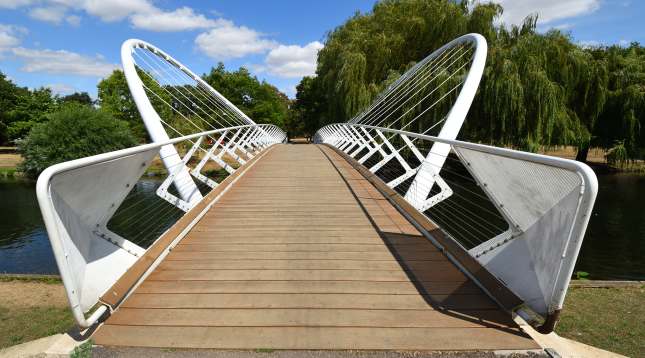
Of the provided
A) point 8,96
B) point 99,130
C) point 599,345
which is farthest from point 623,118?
point 8,96

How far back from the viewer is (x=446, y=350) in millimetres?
1957

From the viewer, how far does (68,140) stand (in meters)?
25.9

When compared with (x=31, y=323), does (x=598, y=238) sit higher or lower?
lower

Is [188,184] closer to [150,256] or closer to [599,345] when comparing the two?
[150,256]

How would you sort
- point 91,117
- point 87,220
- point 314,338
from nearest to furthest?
1. point 314,338
2. point 87,220
3. point 91,117

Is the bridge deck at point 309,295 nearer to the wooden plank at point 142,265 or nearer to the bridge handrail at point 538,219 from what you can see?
the wooden plank at point 142,265

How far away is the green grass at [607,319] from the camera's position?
4.59 metres

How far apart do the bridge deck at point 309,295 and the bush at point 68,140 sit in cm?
2621

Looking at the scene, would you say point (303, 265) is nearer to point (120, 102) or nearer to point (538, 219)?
point (538, 219)

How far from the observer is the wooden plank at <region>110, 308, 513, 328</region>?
216 cm

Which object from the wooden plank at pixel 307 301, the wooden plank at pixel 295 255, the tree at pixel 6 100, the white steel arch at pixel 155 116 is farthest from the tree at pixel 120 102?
the wooden plank at pixel 307 301

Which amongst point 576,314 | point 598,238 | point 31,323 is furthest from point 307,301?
point 598,238

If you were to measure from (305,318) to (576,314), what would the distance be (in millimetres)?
4694

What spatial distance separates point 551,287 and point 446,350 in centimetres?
59
